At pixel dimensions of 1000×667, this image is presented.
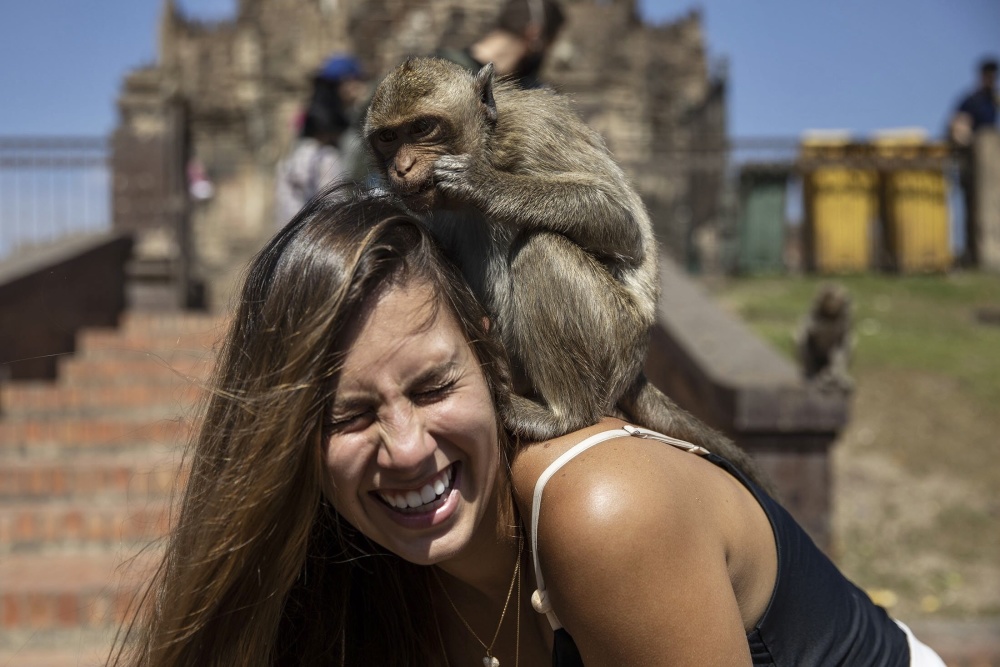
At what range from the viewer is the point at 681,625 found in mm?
1829

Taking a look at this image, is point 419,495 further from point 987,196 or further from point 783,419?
point 987,196

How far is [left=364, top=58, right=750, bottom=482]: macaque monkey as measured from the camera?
106 inches

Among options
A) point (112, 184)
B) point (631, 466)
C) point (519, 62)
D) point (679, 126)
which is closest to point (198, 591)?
point (631, 466)

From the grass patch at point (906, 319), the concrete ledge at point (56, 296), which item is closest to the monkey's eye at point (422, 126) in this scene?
the concrete ledge at point (56, 296)

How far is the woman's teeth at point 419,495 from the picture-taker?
202cm

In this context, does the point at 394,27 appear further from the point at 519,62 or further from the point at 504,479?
the point at 504,479

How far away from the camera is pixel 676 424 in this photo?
8.89 ft

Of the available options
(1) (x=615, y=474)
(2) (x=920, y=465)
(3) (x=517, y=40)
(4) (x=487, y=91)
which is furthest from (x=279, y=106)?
(1) (x=615, y=474)

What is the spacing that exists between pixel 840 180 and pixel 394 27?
887 centimetres

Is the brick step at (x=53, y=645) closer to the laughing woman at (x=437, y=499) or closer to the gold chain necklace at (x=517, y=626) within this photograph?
the laughing woman at (x=437, y=499)

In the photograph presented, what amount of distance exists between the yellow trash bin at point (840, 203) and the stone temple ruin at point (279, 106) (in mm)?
1422

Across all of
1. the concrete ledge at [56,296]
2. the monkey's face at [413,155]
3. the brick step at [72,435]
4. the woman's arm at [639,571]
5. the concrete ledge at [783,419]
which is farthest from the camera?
the concrete ledge at [56,296]

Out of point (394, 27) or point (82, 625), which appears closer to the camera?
point (82, 625)

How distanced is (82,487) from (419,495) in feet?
16.8
